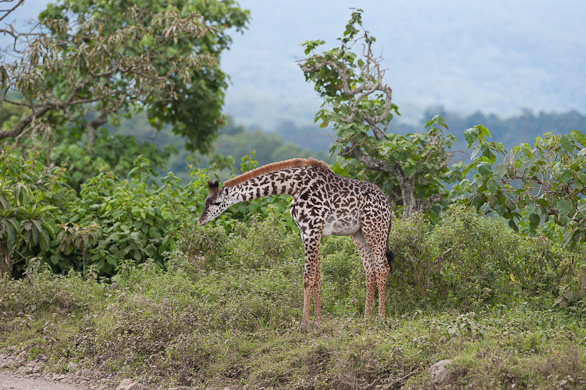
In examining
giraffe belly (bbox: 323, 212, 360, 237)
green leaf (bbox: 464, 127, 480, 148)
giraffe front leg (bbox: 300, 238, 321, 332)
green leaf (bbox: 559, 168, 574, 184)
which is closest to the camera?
green leaf (bbox: 559, 168, 574, 184)

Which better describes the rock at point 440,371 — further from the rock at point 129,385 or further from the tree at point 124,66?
the tree at point 124,66

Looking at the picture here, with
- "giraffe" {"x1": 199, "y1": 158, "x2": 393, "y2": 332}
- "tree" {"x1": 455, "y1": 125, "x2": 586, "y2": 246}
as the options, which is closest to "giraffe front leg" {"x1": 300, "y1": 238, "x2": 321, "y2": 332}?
"giraffe" {"x1": 199, "y1": 158, "x2": 393, "y2": 332}

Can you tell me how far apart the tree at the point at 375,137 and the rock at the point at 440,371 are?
5.37 metres

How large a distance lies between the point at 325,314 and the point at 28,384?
3302 millimetres

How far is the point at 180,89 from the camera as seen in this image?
17391 mm

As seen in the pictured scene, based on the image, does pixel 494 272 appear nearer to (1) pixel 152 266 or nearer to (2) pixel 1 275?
(1) pixel 152 266

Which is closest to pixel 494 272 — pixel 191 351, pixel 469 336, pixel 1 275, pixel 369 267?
pixel 369 267

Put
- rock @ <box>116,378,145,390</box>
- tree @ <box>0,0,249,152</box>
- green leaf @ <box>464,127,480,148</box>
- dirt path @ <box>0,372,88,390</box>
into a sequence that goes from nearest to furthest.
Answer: rock @ <box>116,378,145,390</box> → dirt path @ <box>0,372,88,390</box> → green leaf @ <box>464,127,480,148</box> → tree @ <box>0,0,249,152</box>

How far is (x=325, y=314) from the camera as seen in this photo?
26.1 ft

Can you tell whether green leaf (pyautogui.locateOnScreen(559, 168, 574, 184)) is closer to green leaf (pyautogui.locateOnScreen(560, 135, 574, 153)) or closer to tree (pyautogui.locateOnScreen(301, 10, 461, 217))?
green leaf (pyautogui.locateOnScreen(560, 135, 574, 153))

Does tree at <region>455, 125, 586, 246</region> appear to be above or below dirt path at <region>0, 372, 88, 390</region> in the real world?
above

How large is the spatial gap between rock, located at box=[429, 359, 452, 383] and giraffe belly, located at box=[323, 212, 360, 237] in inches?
84.7

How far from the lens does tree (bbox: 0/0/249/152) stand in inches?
502

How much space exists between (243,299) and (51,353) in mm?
2184
